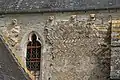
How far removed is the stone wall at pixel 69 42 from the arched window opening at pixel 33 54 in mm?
180

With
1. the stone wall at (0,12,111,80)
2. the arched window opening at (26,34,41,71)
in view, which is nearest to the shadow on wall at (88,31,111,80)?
the stone wall at (0,12,111,80)

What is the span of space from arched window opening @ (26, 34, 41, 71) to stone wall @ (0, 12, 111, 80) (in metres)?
0.18

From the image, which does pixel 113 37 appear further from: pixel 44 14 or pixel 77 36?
pixel 44 14

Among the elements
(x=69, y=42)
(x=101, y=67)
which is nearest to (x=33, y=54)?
(x=69, y=42)

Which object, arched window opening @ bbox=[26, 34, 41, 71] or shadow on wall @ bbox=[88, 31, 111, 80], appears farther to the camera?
arched window opening @ bbox=[26, 34, 41, 71]

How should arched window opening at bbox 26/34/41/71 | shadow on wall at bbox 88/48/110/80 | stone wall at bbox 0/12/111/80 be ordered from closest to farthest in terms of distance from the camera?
shadow on wall at bbox 88/48/110/80, stone wall at bbox 0/12/111/80, arched window opening at bbox 26/34/41/71

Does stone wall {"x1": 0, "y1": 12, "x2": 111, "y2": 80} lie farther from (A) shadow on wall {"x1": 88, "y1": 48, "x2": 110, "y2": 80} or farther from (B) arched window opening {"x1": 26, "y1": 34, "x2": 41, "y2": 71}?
(B) arched window opening {"x1": 26, "y1": 34, "x2": 41, "y2": 71}

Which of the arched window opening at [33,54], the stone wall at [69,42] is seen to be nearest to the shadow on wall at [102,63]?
the stone wall at [69,42]

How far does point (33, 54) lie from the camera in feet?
38.5

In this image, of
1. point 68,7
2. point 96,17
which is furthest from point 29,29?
point 96,17

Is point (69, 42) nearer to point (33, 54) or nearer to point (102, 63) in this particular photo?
point (102, 63)

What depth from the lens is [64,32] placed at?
11281 millimetres

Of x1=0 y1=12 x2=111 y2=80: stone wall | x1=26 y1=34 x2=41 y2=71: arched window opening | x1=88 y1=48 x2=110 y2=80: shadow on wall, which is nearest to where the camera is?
x1=88 y1=48 x2=110 y2=80: shadow on wall

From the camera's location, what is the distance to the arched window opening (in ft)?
38.0
